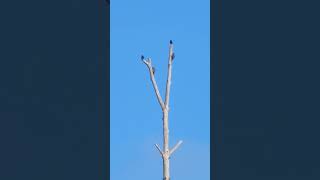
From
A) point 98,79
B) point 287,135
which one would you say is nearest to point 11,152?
point 98,79

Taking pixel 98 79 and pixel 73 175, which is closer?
pixel 73 175

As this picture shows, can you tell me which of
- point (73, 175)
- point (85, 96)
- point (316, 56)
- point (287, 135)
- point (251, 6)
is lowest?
point (73, 175)

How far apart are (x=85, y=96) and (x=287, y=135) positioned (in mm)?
1251

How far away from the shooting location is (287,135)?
11.1 ft

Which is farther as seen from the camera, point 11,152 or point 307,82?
point 307,82

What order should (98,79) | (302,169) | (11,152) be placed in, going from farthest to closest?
(98,79) < (302,169) < (11,152)

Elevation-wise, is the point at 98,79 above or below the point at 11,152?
above

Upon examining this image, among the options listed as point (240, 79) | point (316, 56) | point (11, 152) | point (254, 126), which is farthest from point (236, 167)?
point (11, 152)

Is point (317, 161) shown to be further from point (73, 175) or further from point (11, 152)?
point (11, 152)

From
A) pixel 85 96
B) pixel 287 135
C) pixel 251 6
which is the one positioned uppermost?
pixel 251 6

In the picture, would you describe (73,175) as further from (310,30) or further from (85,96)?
(310,30)

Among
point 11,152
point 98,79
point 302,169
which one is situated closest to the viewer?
point 11,152

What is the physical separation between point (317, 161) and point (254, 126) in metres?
0.43

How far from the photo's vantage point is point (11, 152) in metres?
3.07
